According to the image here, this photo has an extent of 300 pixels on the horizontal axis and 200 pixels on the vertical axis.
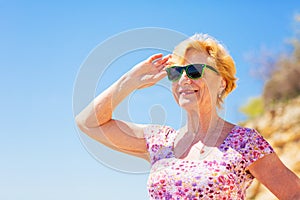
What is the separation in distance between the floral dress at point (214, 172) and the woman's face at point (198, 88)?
0.64 ft

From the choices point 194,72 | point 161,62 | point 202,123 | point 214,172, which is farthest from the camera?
point 161,62

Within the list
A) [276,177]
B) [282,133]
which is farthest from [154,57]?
[282,133]

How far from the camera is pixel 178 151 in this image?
2.51 metres

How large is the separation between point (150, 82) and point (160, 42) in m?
0.24

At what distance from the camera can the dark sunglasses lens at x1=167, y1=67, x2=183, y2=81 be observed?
8.00 feet

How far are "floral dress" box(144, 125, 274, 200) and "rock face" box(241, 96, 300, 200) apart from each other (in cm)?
337

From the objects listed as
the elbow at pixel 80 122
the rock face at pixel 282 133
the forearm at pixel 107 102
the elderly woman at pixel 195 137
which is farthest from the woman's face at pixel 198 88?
the rock face at pixel 282 133

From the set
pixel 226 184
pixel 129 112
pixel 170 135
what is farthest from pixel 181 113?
pixel 226 184

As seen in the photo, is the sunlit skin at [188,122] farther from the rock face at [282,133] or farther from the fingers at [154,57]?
the rock face at [282,133]

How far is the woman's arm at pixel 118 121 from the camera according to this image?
2.65m

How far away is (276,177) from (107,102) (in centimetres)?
93

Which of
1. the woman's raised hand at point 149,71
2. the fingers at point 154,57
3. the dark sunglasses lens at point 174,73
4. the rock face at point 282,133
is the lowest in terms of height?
the dark sunglasses lens at point 174,73

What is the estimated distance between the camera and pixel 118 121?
271cm

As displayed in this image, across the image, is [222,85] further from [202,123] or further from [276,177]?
[276,177]
